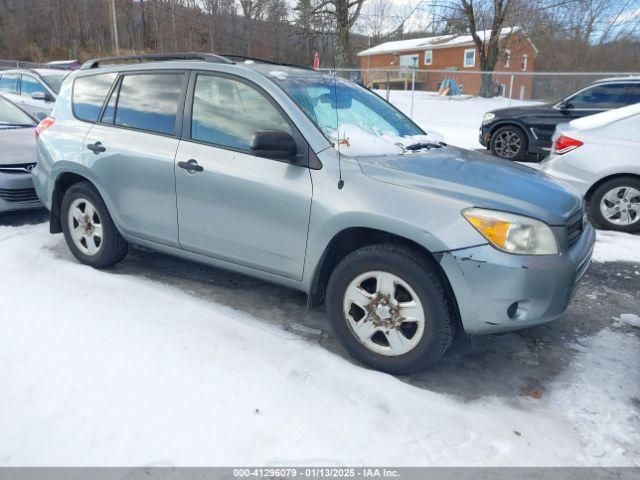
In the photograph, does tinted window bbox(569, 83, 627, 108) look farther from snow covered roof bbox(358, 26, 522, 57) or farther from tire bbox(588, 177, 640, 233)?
snow covered roof bbox(358, 26, 522, 57)

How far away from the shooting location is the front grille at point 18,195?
5773 mm

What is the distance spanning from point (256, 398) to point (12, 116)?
6413 millimetres

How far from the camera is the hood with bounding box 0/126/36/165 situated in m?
5.97

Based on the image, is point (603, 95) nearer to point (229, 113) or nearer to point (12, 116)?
point (229, 113)

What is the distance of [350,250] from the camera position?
129 inches

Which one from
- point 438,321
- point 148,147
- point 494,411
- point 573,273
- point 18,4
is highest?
point 18,4

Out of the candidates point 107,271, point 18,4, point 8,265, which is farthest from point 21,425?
point 18,4

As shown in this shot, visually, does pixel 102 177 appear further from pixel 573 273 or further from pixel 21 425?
pixel 573 273

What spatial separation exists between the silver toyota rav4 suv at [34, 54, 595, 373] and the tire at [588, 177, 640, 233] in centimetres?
302

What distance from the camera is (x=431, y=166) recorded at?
3.22 meters

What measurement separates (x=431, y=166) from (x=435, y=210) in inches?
19.6

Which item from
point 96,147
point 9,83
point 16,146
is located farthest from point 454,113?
point 96,147

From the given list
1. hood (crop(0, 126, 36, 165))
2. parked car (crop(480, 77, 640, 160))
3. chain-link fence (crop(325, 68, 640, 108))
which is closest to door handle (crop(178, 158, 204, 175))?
hood (crop(0, 126, 36, 165))

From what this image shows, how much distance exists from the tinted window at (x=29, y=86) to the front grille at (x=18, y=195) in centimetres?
646
